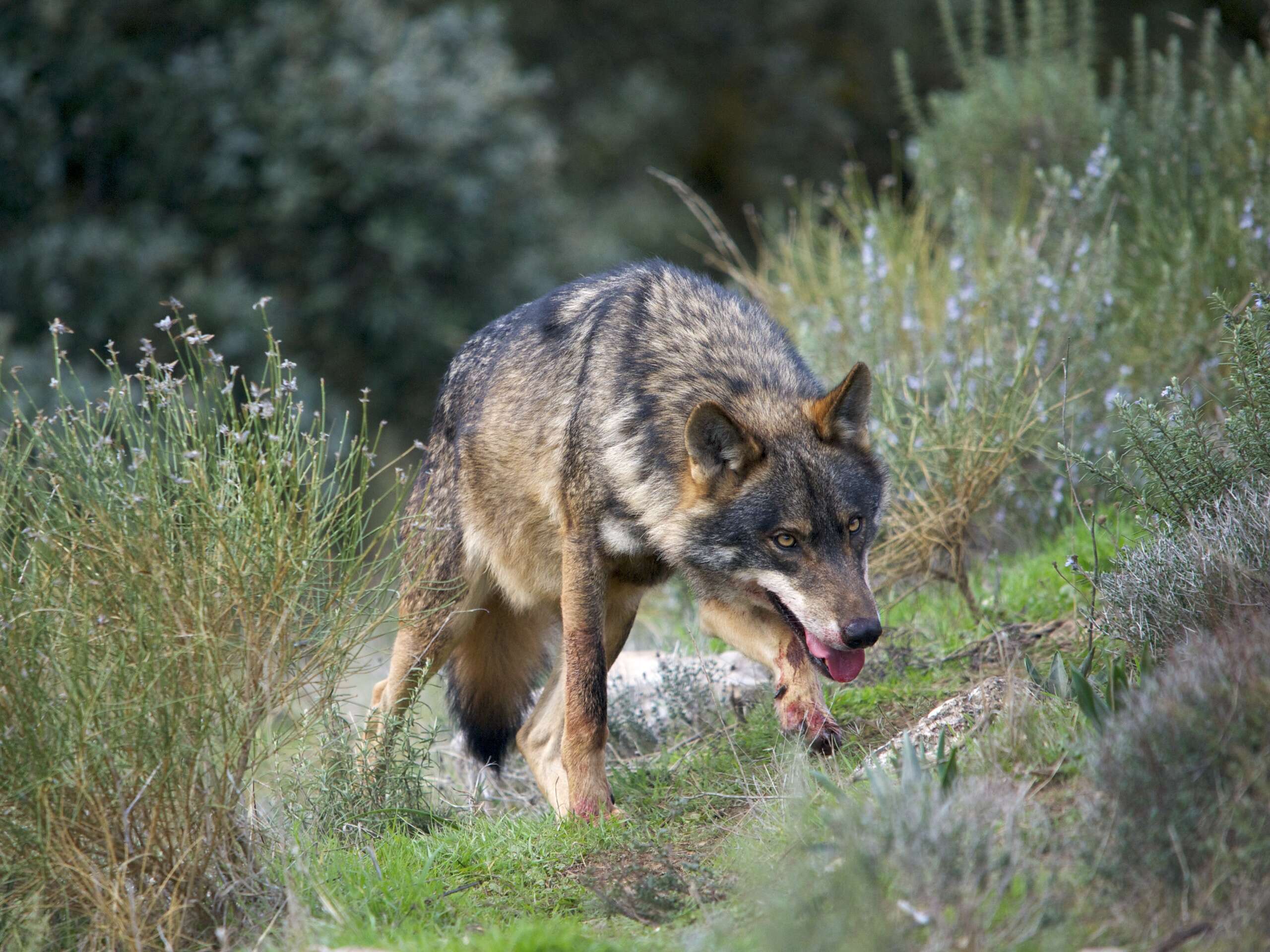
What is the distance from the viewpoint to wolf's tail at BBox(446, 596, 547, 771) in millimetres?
5492

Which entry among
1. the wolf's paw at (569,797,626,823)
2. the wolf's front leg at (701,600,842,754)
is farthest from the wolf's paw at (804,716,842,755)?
the wolf's paw at (569,797,626,823)

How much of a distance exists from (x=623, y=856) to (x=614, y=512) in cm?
130

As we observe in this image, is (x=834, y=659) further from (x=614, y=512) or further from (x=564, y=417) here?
(x=564, y=417)

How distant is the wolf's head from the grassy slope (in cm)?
51

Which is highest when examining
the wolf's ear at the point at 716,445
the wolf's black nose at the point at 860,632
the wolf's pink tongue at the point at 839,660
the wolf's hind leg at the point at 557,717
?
the wolf's ear at the point at 716,445

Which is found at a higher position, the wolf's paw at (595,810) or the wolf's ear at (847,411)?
the wolf's ear at (847,411)

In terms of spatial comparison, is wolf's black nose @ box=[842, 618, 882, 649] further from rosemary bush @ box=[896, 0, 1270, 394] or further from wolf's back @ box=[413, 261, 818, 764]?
rosemary bush @ box=[896, 0, 1270, 394]

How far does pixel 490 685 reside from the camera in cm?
552

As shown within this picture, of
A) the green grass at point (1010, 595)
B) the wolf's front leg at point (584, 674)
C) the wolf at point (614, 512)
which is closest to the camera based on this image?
the wolf at point (614, 512)

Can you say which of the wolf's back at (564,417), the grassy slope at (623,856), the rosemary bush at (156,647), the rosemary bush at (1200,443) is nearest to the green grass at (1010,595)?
the grassy slope at (623,856)

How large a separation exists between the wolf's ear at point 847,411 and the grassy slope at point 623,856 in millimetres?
1179

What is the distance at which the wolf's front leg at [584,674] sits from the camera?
4484 millimetres

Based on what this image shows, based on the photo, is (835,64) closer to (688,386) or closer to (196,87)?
(196,87)

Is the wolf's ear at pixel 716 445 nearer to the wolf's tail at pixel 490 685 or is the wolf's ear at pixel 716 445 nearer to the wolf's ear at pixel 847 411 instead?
the wolf's ear at pixel 847 411
